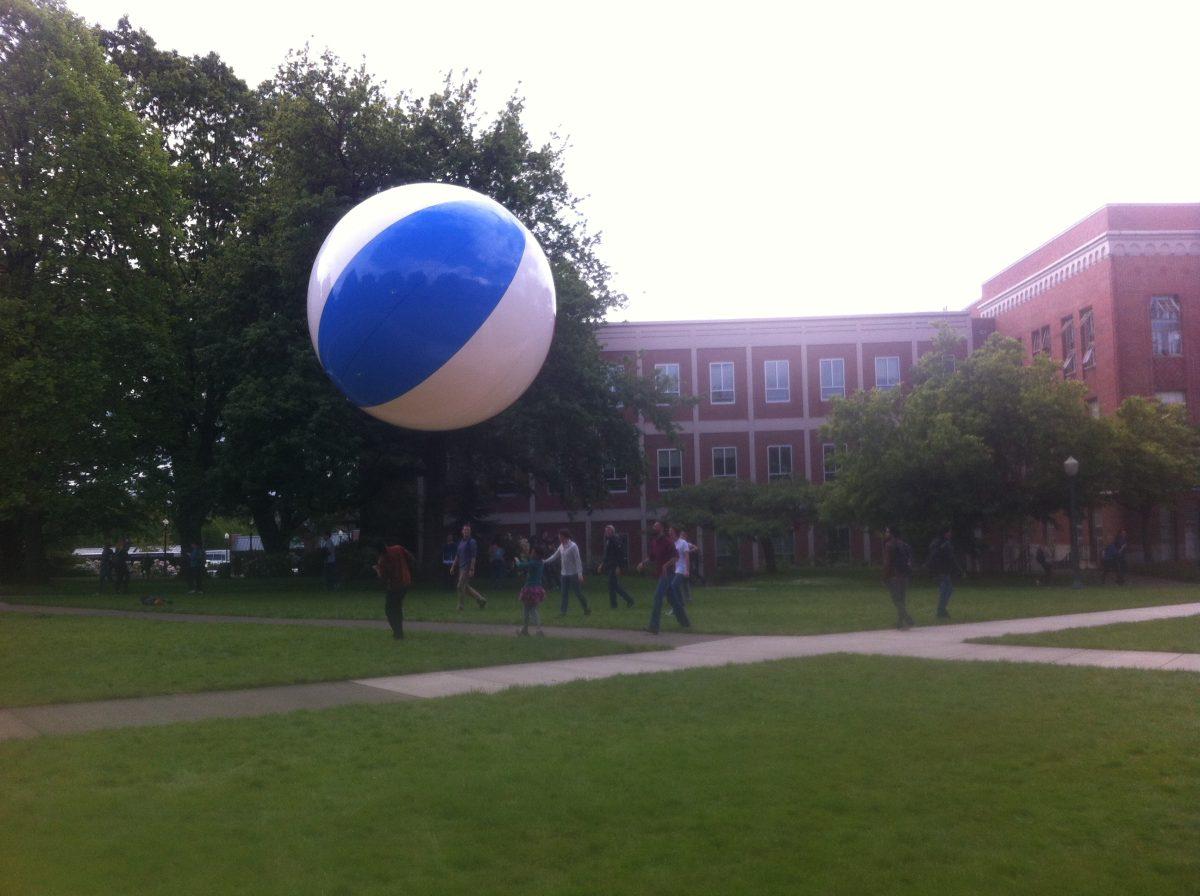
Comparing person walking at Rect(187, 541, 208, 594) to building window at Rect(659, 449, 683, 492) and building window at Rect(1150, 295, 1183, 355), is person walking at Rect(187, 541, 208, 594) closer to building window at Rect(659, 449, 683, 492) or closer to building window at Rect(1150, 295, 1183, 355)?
building window at Rect(659, 449, 683, 492)

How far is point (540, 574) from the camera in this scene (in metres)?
17.5

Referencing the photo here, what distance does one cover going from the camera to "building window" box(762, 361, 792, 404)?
58.3 m

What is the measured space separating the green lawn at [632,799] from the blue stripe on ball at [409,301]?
3.08m

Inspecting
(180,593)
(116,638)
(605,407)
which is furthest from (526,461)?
(116,638)

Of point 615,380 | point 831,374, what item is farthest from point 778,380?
point 615,380

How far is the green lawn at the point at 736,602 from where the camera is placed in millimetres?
20562

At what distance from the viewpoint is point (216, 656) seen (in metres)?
14.9

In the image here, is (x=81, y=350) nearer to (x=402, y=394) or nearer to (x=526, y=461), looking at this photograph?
(x=526, y=461)

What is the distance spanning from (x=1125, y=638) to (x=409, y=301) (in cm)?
1240

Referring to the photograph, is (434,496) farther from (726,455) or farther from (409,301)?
(726,455)

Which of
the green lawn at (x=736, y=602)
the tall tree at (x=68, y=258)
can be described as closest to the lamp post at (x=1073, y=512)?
the green lawn at (x=736, y=602)

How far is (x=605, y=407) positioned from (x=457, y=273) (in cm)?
2499

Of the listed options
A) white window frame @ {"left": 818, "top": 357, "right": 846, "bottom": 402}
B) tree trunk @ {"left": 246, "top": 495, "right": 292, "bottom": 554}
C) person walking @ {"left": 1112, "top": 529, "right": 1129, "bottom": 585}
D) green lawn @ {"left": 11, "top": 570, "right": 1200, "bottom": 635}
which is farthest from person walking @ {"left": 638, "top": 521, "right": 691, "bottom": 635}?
white window frame @ {"left": 818, "top": 357, "right": 846, "bottom": 402}

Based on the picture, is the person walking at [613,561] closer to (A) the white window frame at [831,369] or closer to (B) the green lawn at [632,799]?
(B) the green lawn at [632,799]
